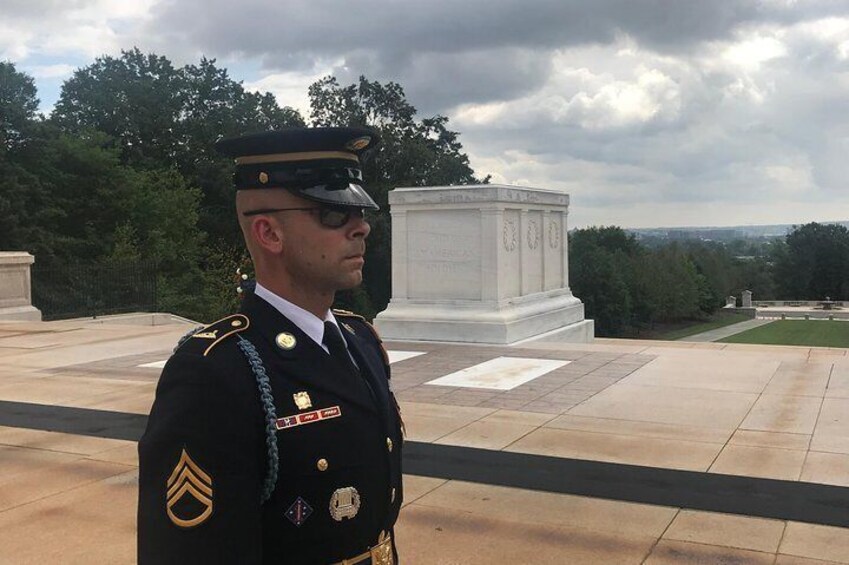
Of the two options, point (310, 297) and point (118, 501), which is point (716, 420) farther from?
point (310, 297)

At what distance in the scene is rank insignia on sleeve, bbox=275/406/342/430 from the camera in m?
1.66

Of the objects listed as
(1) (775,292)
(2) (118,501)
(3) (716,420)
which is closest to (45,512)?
(2) (118,501)

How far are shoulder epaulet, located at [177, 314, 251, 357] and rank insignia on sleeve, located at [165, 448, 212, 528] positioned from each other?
24 cm

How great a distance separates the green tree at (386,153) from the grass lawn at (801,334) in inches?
885

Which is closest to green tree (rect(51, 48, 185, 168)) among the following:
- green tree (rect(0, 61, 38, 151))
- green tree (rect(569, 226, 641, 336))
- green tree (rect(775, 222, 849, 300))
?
green tree (rect(0, 61, 38, 151))

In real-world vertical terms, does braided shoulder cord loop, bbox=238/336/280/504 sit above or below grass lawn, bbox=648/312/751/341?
above

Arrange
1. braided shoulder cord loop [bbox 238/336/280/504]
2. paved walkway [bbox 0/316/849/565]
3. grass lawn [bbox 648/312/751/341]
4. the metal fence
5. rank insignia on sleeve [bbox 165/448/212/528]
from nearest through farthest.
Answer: rank insignia on sleeve [bbox 165/448/212/528]
braided shoulder cord loop [bbox 238/336/280/504]
paved walkway [bbox 0/316/849/565]
the metal fence
grass lawn [bbox 648/312/751/341]

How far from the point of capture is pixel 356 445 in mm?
1780

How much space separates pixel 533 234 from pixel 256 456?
40.8 feet

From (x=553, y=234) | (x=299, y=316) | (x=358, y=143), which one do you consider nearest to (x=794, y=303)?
(x=553, y=234)

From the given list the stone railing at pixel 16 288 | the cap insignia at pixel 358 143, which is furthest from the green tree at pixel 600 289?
the cap insignia at pixel 358 143

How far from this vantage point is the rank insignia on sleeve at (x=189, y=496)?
152 cm

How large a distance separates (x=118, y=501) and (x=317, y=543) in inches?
140

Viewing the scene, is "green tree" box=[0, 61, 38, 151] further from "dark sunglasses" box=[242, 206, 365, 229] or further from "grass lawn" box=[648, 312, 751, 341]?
"grass lawn" box=[648, 312, 751, 341]
